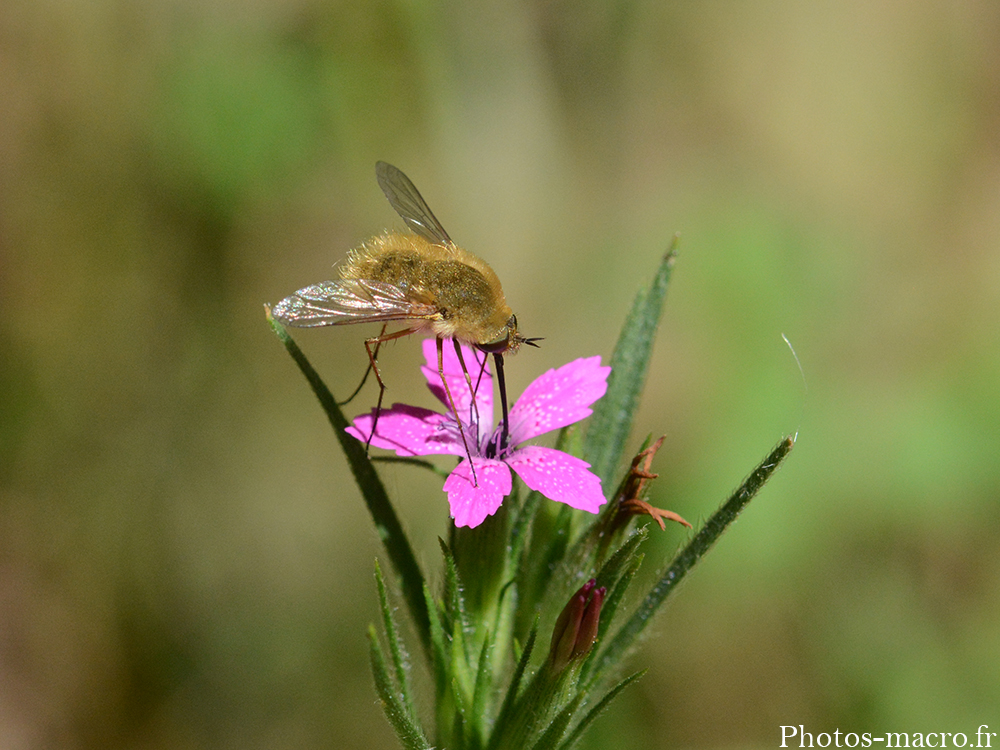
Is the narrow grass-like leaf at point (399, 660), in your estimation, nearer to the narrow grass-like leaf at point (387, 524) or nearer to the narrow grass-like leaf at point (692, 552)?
the narrow grass-like leaf at point (387, 524)

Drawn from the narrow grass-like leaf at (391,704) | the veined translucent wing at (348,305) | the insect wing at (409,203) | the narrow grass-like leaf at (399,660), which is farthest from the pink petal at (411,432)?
the insect wing at (409,203)

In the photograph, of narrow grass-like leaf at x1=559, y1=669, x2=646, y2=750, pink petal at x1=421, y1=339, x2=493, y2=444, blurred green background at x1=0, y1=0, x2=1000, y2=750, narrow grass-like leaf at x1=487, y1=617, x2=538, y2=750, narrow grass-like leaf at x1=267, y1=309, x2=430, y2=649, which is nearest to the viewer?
narrow grass-like leaf at x1=559, y1=669, x2=646, y2=750

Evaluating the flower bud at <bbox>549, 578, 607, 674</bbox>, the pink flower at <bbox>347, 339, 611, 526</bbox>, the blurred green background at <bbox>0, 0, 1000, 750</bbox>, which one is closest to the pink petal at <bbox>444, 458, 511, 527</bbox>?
the pink flower at <bbox>347, 339, 611, 526</bbox>

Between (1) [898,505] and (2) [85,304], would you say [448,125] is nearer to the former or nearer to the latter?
(2) [85,304]

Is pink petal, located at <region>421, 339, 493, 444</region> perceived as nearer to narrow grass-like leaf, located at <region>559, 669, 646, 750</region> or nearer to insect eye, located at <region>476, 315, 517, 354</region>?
insect eye, located at <region>476, 315, 517, 354</region>

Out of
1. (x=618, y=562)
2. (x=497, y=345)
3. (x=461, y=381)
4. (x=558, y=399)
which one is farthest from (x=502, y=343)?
(x=618, y=562)

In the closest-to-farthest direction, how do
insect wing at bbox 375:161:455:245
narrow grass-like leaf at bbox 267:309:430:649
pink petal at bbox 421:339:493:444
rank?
narrow grass-like leaf at bbox 267:309:430:649 → pink petal at bbox 421:339:493:444 → insect wing at bbox 375:161:455:245

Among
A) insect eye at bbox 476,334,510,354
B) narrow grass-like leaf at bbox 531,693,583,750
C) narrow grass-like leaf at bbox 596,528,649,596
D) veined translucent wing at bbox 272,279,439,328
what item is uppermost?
veined translucent wing at bbox 272,279,439,328

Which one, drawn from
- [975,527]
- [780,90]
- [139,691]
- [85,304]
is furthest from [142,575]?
[780,90]
